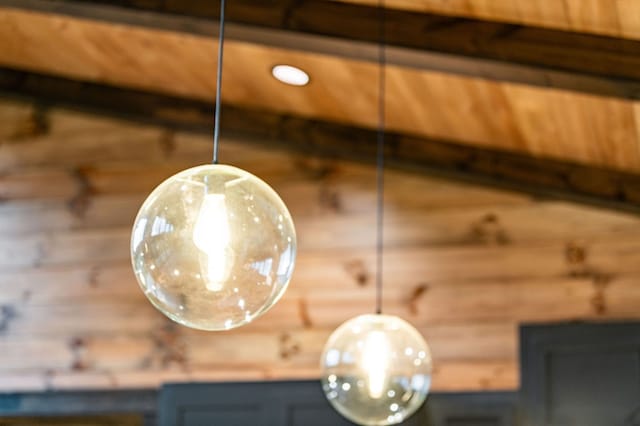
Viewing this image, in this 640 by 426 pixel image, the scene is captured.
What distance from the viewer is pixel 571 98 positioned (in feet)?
15.1

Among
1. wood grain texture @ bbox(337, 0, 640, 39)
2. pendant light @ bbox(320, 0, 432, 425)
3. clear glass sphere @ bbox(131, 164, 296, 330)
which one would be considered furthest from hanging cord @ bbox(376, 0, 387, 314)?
clear glass sphere @ bbox(131, 164, 296, 330)

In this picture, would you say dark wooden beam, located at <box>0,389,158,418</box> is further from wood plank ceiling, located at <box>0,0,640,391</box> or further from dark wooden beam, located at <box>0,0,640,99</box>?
dark wooden beam, located at <box>0,0,640,99</box>

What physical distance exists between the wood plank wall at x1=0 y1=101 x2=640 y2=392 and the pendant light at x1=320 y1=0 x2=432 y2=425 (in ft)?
5.71

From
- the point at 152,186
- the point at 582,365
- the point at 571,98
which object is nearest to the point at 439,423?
the point at 582,365

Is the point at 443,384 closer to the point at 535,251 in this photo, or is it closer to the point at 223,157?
the point at 535,251

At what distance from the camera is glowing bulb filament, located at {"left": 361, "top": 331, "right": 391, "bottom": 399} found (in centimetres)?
379

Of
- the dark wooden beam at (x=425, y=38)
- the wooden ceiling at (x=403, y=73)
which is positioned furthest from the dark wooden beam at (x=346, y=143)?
the dark wooden beam at (x=425, y=38)

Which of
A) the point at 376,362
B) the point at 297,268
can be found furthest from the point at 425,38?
the point at 297,268

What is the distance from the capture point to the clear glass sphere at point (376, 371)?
3793 millimetres

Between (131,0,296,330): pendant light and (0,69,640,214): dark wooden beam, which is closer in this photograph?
(131,0,296,330): pendant light

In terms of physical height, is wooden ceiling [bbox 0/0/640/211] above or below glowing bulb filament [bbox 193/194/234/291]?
above

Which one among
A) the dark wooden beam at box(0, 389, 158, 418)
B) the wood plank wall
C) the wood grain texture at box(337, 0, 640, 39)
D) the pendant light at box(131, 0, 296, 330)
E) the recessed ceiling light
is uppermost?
the recessed ceiling light

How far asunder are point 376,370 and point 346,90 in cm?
190

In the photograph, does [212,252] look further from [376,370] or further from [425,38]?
[425,38]
